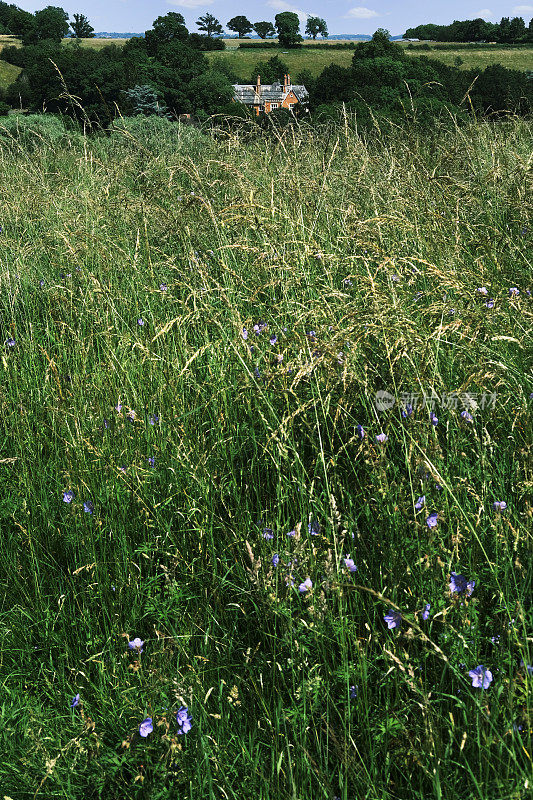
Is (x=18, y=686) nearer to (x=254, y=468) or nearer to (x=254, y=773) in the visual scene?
(x=254, y=773)

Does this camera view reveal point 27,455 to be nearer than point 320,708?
No

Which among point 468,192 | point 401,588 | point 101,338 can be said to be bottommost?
point 401,588

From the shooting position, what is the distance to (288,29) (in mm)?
91125

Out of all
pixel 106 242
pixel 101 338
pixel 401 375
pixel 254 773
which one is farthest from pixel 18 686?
pixel 106 242

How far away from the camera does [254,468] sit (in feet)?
6.30

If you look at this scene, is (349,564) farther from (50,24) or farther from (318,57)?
(50,24)

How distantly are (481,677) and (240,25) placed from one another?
410ft

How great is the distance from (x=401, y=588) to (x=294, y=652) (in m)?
0.30

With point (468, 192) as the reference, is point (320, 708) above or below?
below

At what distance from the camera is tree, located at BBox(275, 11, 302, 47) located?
8781cm

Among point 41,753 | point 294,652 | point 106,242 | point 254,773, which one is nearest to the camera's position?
point 254,773

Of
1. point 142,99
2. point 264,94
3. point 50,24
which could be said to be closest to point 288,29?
point 50,24

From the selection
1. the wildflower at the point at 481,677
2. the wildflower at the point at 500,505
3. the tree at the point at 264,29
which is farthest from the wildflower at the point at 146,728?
the tree at the point at 264,29

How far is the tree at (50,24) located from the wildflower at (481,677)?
93.9 m
